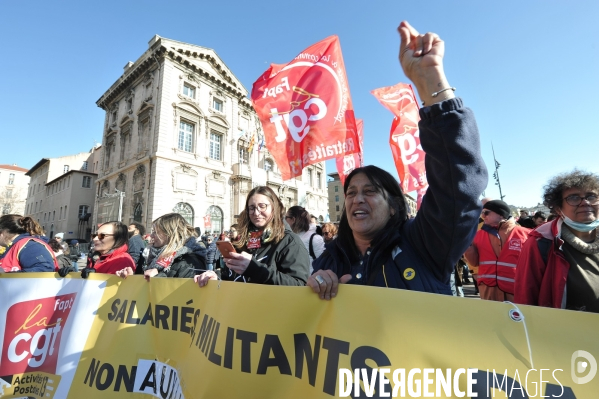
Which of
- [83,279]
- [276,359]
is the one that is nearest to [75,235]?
[83,279]

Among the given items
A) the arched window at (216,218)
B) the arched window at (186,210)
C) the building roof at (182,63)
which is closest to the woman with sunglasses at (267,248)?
the arched window at (186,210)

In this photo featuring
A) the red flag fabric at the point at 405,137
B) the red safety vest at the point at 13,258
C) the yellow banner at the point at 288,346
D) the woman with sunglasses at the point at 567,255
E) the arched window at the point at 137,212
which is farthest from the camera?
the arched window at the point at 137,212

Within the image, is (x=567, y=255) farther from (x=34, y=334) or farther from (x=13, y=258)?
(x=13, y=258)

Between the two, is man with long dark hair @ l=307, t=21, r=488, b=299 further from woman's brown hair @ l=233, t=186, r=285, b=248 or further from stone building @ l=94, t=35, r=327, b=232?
stone building @ l=94, t=35, r=327, b=232

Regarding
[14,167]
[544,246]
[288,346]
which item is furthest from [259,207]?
[14,167]

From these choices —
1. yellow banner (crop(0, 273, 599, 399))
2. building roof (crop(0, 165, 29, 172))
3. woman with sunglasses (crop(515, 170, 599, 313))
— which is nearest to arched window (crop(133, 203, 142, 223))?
yellow banner (crop(0, 273, 599, 399))

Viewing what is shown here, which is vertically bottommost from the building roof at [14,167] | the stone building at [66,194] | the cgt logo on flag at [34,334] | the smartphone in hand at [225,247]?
the cgt logo on flag at [34,334]

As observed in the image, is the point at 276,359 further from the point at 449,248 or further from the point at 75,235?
the point at 75,235

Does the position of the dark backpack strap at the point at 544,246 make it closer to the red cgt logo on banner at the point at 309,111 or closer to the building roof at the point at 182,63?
the red cgt logo on banner at the point at 309,111

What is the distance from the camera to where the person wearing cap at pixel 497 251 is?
325 centimetres

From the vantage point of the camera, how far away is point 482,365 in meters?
0.97

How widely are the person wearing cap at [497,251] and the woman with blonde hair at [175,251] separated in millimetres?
3345

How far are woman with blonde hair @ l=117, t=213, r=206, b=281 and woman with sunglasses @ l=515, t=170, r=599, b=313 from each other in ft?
9.28

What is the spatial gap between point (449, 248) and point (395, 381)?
557 mm
